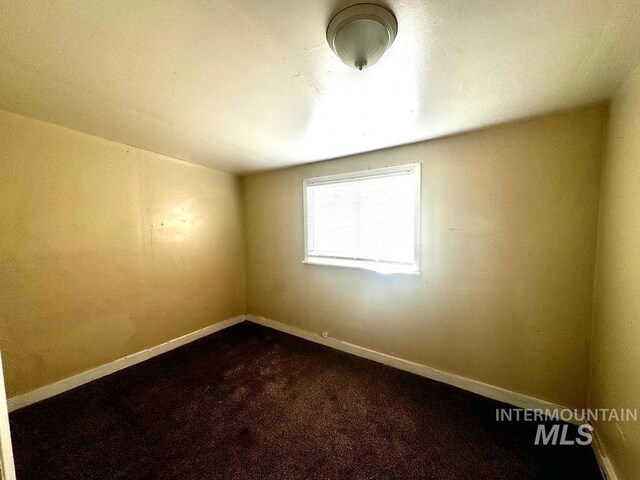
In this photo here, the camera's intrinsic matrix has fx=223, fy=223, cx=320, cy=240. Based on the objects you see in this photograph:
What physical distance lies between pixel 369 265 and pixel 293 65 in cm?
179

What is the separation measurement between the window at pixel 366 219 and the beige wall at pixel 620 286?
108 cm

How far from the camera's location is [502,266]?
1717mm

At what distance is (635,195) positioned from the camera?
1078 mm

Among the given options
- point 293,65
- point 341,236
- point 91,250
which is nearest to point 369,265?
point 341,236

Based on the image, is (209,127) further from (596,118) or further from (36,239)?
(596,118)

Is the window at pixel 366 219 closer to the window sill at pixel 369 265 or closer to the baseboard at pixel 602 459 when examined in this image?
the window sill at pixel 369 265

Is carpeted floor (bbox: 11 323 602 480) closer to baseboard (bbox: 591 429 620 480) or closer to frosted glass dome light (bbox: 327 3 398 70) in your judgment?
baseboard (bbox: 591 429 620 480)

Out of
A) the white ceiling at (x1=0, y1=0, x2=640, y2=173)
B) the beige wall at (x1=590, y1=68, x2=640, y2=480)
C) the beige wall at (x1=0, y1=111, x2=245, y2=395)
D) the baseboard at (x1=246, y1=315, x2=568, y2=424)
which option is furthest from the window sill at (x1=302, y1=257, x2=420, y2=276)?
the beige wall at (x1=0, y1=111, x2=245, y2=395)

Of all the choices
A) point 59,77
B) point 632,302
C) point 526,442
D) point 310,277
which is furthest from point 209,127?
point 526,442

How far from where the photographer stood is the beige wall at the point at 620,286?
1.06 metres

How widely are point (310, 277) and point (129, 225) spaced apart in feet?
6.42

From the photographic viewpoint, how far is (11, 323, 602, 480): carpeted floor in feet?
4.12

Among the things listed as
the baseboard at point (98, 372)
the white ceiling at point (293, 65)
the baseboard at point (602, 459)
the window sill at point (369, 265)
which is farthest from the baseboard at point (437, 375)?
the white ceiling at point (293, 65)

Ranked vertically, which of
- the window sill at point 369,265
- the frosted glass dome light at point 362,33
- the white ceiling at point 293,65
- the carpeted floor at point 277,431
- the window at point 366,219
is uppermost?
the white ceiling at point 293,65
